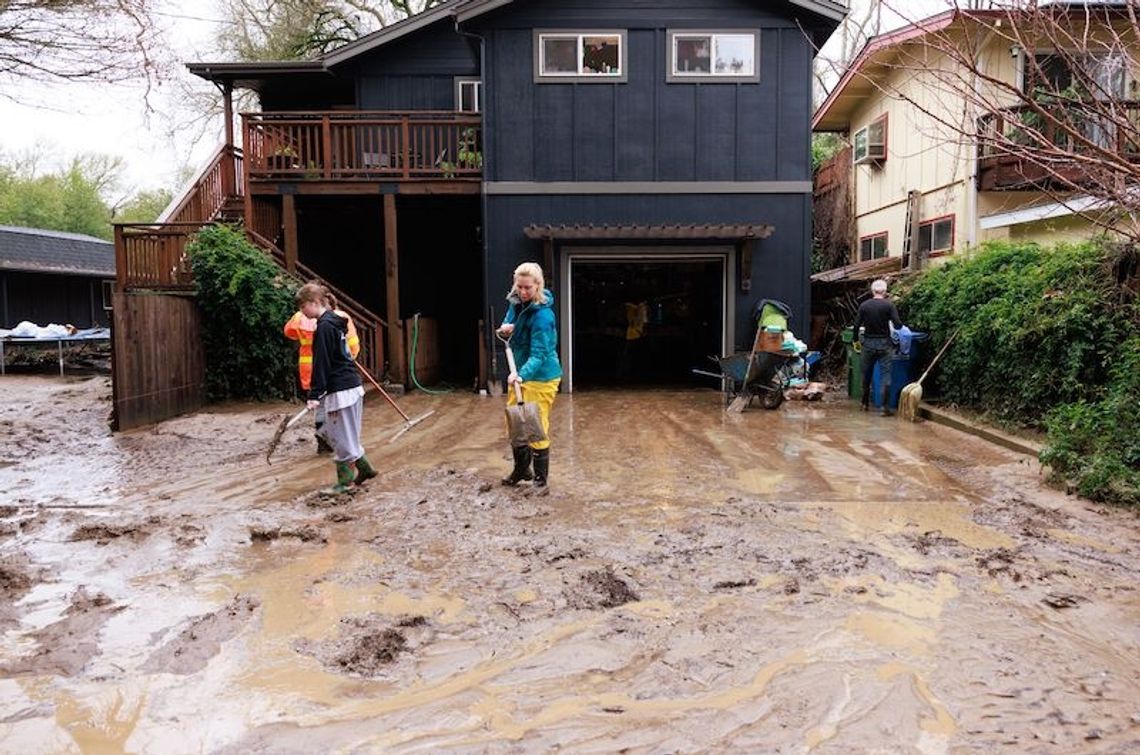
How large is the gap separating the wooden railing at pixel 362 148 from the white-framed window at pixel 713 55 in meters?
3.51

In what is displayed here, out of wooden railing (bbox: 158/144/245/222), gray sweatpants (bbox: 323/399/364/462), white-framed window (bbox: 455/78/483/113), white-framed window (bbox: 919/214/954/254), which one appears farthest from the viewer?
white-framed window (bbox: 919/214/954/254)

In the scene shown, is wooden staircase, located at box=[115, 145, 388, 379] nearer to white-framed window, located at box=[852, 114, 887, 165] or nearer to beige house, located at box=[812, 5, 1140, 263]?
beige house, located at box=[812, 5, 1140, 263]

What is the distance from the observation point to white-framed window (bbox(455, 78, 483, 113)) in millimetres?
16031

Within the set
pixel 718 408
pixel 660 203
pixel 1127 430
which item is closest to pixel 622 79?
pixel 660 203

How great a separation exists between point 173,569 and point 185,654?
130cm

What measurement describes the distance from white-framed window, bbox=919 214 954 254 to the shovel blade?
42.5 feet

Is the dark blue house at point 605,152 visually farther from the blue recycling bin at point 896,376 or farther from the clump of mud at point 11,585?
the clump of mud at point 11,585

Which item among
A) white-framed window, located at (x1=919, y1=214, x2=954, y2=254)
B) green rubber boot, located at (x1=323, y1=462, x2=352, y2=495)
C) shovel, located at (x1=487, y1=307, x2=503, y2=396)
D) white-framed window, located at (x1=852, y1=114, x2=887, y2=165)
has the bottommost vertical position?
A: green rubber boot, located at (x1=323, y1=462, x2=352, y2=495)

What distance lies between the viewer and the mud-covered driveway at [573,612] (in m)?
2.99

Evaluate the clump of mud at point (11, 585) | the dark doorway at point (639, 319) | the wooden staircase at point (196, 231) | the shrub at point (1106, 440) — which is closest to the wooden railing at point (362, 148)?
the wooden staircase at point (196, 231)

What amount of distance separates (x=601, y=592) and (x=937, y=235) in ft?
50.1

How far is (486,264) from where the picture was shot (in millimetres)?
14266

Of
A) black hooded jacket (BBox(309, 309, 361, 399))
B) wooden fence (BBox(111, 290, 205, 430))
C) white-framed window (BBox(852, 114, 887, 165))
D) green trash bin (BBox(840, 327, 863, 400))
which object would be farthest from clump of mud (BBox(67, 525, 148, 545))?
white-framed window (BBox(852, 114, 887, 165))

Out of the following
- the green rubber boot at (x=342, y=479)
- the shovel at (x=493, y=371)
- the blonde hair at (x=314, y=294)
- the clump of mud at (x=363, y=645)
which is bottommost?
the clump of mud at (x=363, y=645)
